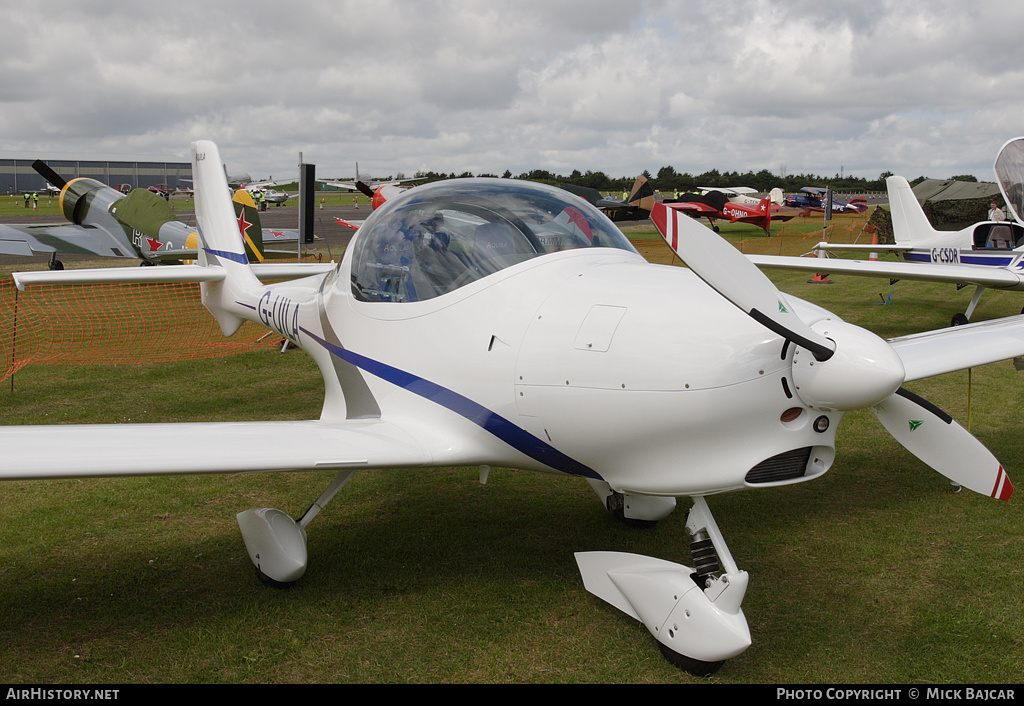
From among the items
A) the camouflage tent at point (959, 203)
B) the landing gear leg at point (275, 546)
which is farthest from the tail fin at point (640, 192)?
the landing gear leg at point (275, 546)

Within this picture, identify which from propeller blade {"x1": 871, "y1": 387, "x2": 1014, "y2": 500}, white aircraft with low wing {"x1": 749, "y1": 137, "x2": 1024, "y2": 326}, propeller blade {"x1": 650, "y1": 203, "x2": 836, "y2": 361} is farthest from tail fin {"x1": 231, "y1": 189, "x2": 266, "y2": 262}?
propeller blade {"x1": 650, "y1": 203, "x2": 836, "y2": 361}

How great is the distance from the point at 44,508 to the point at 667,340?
165 inches

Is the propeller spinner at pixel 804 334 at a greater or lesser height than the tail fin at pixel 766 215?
lesser

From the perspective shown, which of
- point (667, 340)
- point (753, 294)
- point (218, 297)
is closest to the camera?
point (753, 294)

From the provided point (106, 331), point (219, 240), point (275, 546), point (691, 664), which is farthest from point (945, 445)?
point (106, 331)

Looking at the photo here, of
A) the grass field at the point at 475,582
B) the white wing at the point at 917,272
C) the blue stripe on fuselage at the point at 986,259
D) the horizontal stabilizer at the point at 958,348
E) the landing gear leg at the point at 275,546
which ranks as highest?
the blue stripe on fuselage at the point at 986,259

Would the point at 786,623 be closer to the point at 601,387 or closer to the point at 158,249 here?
the point at 601,387

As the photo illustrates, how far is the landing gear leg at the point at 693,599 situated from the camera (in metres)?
2.89

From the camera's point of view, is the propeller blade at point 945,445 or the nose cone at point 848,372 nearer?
the nose cone at point 848,372

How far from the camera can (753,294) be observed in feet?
8.45

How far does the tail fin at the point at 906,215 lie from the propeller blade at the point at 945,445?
13123 mm

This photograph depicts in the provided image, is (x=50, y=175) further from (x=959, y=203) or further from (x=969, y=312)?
(x=959, y=203)

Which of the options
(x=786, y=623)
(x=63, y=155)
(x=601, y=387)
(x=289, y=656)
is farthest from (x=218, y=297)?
(x=63, y=155)

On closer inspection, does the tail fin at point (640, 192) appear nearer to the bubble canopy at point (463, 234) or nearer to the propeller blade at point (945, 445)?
the bubble canopy at point (463, 234)
